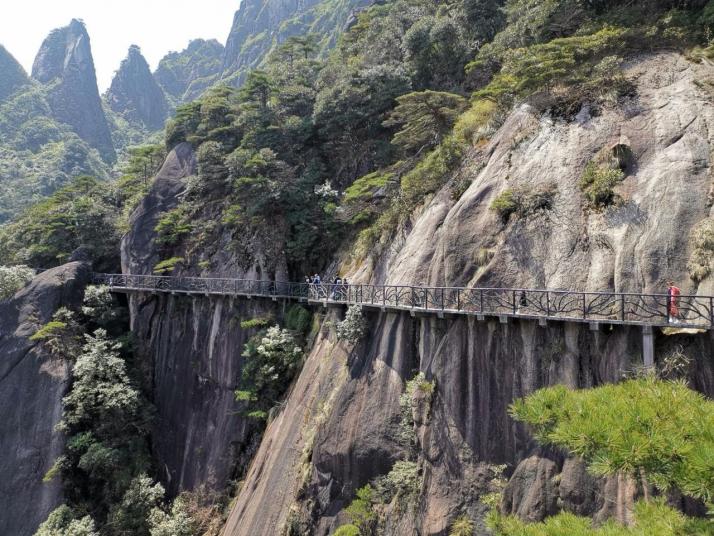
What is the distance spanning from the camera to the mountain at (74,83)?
98.4 meters

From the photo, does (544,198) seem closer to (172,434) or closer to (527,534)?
(527,534)

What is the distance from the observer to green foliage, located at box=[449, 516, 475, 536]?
10.8m

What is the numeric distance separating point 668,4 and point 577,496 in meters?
18.4

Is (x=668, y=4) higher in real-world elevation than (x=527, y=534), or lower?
higher

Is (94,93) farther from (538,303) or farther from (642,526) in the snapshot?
(642,526)

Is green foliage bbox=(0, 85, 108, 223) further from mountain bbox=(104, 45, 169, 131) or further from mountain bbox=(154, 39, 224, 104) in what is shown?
mountain bbox=(154, 39, 224, 104)

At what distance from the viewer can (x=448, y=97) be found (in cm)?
2103

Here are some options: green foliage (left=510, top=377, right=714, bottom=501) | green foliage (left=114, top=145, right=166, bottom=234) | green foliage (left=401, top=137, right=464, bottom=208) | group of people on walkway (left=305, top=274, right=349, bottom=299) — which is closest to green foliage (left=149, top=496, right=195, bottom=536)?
group of people on walkway (left=305, top=274, right=349, bottom=299)

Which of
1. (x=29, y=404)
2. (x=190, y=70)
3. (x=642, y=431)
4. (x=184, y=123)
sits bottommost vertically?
(x=29, y=404)

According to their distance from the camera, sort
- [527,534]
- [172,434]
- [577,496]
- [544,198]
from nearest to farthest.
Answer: [527,534] < [577,496] < [544,198] < [172,434]

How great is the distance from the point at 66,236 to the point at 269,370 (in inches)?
1024

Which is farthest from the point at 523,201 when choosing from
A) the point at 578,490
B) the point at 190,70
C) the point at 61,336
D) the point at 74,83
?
the point at 190,70

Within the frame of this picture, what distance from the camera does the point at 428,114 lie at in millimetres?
21328

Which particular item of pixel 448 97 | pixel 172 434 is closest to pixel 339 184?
pixel 448 97
